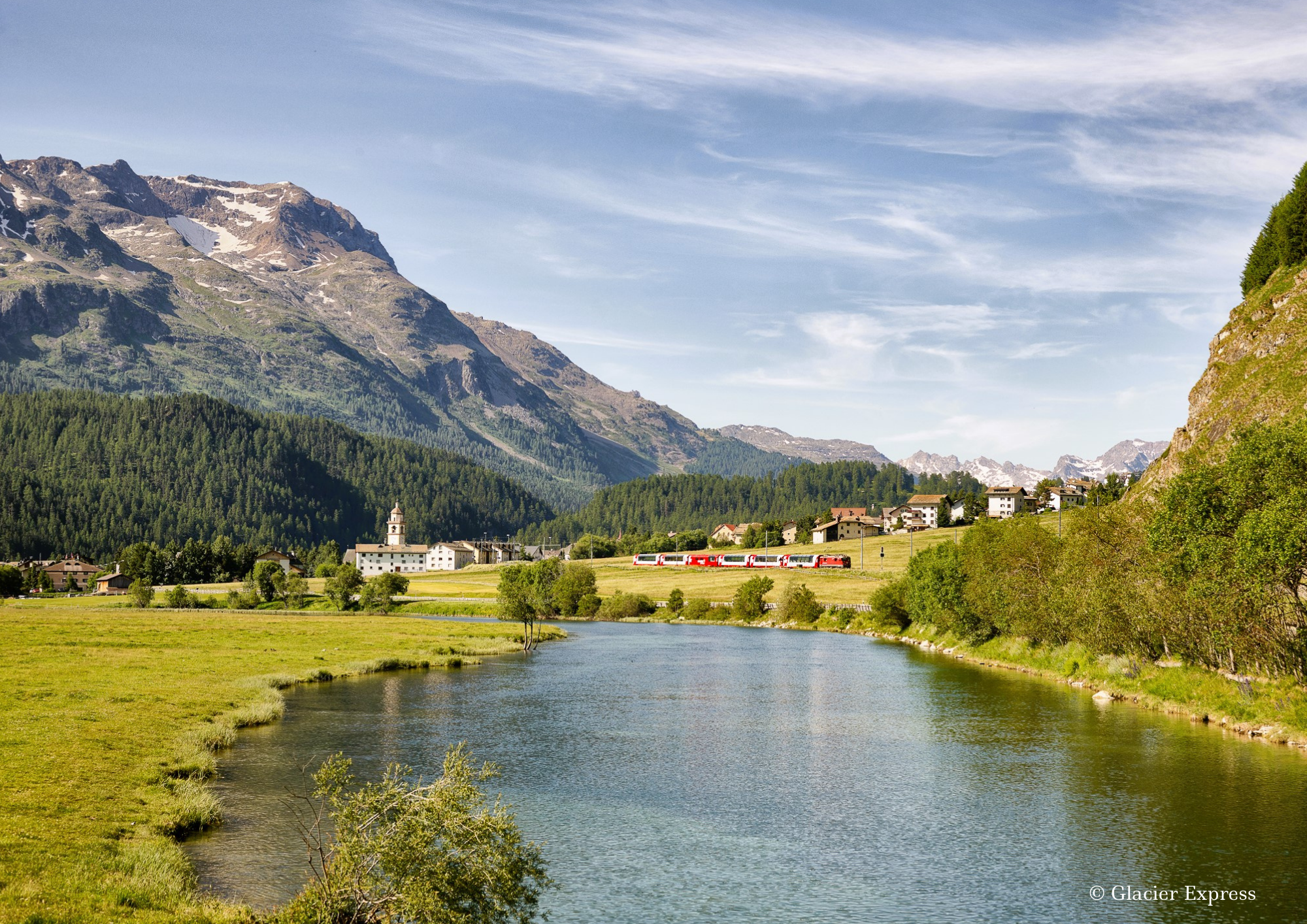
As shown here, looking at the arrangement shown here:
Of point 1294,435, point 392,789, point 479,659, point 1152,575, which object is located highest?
point 1294,435

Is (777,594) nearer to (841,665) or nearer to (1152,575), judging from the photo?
(841,665)

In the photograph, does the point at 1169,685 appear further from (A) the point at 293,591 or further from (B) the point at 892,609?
(A) the point at 293,591

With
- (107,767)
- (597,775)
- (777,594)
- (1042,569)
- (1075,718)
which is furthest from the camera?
(777,594)

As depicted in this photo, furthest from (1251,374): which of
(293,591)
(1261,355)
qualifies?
(293,591)

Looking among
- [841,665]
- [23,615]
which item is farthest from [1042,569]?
[23,615]

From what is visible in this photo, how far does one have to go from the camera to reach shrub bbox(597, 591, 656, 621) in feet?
565

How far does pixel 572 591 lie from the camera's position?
6880 inches

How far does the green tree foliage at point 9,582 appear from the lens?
180875 mm

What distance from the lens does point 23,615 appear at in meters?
118

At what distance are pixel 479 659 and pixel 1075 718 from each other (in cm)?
5962

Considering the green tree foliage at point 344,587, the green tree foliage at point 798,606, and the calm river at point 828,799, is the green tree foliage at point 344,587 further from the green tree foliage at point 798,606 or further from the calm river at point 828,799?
the calm river at point 828,799

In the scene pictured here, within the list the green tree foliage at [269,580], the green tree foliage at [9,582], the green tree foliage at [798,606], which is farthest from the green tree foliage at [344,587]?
→ the green tree foliage at [798,606]

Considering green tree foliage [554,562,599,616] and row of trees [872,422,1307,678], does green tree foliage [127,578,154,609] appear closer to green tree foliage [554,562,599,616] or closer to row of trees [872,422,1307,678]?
green tree foliage [554,562,599,616]

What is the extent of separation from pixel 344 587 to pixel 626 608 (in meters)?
49.4
